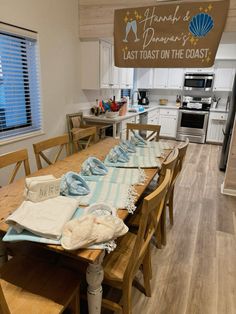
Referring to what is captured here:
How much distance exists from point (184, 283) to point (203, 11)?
296cm

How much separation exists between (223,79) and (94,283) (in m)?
5.91

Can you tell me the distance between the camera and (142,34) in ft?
10.2

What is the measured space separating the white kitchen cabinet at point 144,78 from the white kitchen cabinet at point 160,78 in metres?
0.11

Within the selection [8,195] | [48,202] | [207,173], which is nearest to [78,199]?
[48,202]

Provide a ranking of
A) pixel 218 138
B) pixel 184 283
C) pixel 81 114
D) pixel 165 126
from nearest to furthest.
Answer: pixel 184 283 < pixel 81 114 < pixel 218 138 < pixel 165 126

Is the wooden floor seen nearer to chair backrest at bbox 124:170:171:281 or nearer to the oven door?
chair backrest at bbox 124:170:171:281

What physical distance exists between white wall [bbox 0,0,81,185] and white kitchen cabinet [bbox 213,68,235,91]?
3706 millimetres

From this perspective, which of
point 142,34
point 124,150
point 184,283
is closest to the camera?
point 184,283

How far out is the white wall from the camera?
107 inches

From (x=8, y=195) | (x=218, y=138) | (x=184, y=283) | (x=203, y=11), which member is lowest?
(x=184, y=283)

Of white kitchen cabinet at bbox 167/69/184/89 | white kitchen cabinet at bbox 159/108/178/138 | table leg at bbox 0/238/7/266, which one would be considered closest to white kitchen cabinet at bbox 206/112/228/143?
white kitchen cabinet at bbox 159/108/178/138

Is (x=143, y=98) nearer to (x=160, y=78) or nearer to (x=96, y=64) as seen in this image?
(x=160, y=78)

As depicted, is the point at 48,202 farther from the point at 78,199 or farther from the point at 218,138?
the point at 218,138

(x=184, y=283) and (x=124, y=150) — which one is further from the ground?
(x=124, y=150)
